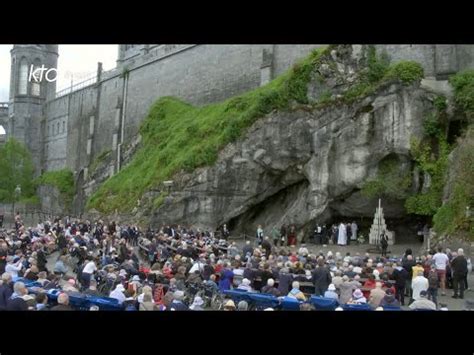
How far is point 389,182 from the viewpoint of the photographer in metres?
27.2

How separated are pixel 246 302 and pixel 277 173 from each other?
Answer: 19.5 meters

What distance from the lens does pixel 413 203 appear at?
26734mm

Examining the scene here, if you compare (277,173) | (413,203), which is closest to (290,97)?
(277,173)

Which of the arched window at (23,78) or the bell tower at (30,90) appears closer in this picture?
the bell tower at (30,90)

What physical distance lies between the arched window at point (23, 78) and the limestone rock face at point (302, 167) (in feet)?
152

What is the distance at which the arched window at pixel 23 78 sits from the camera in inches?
Answer: 2852

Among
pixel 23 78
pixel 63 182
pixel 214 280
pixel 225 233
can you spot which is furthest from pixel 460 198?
pixel 23 78

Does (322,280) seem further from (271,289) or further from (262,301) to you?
(262,301)

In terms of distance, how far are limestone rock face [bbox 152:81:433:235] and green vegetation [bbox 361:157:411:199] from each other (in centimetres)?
39

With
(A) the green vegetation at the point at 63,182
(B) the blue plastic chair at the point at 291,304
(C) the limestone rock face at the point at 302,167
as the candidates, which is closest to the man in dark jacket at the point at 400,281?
(B) the blue plastic chair at the point at 291,304

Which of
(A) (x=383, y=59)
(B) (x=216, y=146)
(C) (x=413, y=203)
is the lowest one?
(C) (x=413, y=203)

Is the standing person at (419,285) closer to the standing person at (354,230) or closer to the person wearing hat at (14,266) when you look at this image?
the person wearing hat at (14,266)
